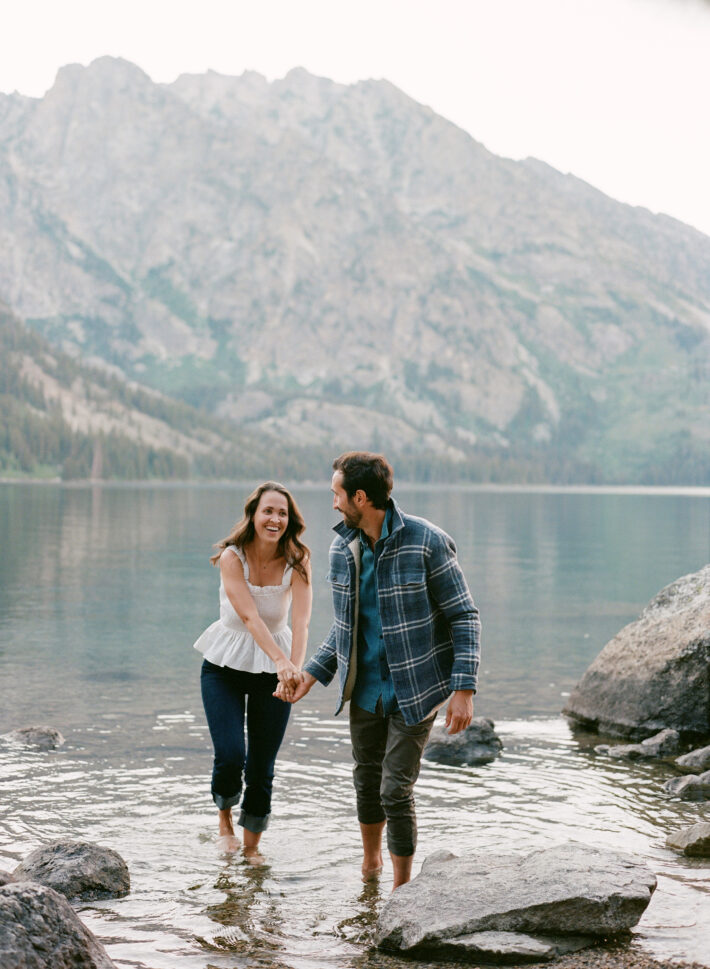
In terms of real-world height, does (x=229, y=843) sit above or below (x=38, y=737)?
above

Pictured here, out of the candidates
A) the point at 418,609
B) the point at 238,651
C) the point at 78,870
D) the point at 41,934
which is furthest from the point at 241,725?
the point at 41,934

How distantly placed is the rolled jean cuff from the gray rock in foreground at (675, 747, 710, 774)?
7177mm

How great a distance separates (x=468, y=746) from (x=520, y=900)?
855 cm

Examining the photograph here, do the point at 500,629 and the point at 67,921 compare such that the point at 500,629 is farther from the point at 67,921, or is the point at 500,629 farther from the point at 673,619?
the point at 67,921

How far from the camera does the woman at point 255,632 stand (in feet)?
33.0

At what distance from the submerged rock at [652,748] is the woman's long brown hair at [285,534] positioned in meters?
8.03

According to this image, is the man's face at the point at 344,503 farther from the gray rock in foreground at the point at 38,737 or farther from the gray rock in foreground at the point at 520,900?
the gray rock in foreground at the point at 38,737

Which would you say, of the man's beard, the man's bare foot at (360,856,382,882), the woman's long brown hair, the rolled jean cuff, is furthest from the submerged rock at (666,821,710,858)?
the man's beard

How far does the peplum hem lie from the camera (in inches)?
399

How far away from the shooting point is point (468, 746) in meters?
16.1

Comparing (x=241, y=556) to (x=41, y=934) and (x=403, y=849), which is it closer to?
(x=403, y=849)

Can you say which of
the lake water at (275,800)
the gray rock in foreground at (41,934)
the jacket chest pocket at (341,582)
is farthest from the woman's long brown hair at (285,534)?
the gray rock in foreground at (41,934)

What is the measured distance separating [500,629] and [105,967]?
29.0m

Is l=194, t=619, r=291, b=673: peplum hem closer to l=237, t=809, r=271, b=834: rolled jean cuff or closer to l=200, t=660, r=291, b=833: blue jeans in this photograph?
l=200, t=660, r=291, b=833: blue jeans
